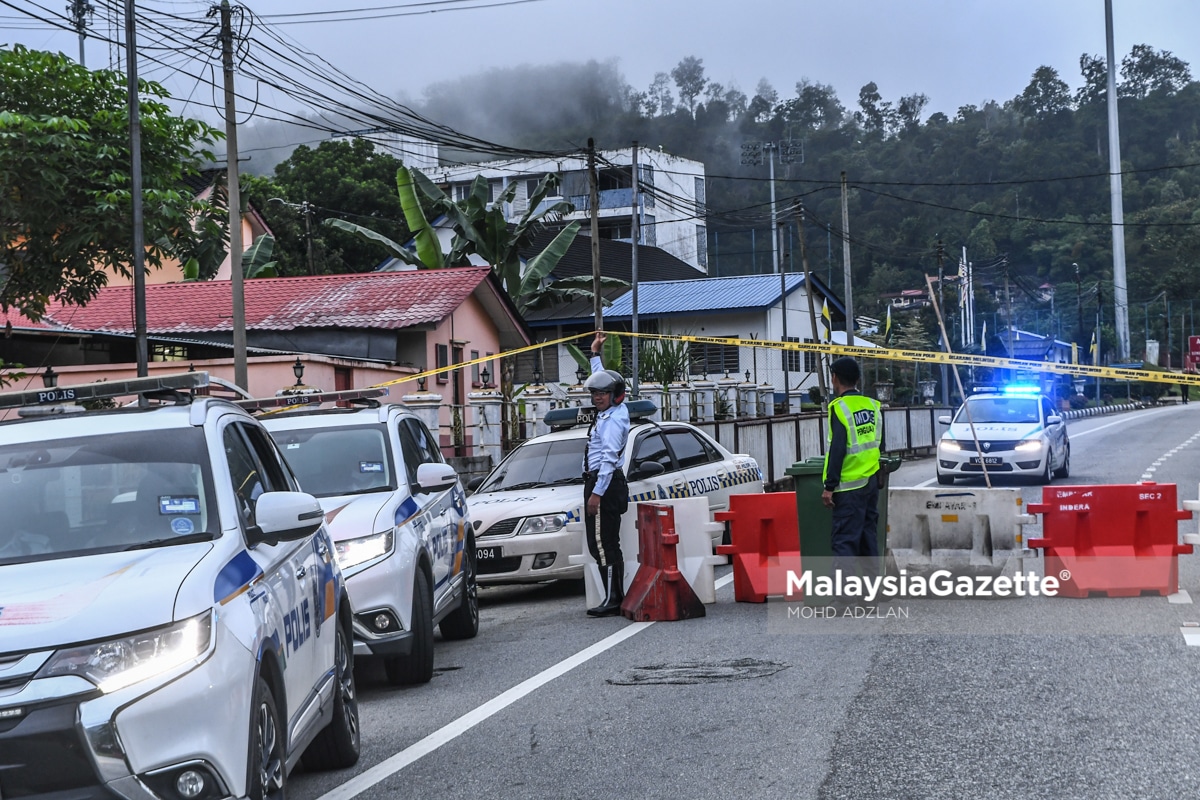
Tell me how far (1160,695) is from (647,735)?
101 inches

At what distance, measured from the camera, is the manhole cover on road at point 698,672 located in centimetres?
791

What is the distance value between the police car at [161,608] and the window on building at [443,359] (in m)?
27.7

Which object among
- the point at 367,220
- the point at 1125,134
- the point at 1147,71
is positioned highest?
the point at 1147,71

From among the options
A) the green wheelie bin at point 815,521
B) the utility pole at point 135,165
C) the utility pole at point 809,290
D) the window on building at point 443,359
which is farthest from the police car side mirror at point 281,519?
the utility pole at point 809,290

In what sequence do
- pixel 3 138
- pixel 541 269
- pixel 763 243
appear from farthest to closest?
pixel 763 243 < pixel 541 269 < pixel 3 138

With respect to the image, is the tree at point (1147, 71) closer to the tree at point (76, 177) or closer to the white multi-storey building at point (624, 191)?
the white multi-storey building at point (624, 191)

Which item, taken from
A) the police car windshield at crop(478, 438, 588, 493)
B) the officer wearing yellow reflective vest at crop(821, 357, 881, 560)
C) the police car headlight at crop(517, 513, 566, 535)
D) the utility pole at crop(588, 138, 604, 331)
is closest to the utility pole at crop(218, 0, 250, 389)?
the utility pole at crop(588, 138, 604, 331)

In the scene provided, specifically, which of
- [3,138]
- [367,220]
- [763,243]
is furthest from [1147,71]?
[3,138]

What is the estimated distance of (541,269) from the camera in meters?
40.0

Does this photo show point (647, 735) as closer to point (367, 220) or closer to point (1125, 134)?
point (367, 220)

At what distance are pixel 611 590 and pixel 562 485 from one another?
2.19 metres

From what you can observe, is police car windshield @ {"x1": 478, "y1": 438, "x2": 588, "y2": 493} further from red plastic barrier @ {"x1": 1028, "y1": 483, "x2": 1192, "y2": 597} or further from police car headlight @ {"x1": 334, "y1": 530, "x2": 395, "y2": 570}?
police car headlight @ {"x1": 334, "y1": 530, "x2": 395, "y2": 570}

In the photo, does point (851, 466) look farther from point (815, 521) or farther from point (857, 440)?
point (815, 521)

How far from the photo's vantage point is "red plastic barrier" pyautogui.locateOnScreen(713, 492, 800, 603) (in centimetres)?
1086
